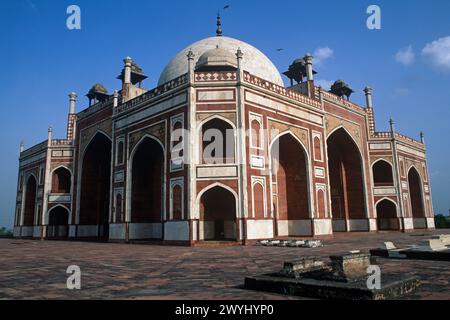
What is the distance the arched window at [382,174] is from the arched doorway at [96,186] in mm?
20281

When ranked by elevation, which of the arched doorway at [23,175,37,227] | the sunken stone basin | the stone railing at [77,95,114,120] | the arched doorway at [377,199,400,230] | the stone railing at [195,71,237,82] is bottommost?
the sunken stone basin

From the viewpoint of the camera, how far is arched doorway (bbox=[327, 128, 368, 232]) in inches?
1000

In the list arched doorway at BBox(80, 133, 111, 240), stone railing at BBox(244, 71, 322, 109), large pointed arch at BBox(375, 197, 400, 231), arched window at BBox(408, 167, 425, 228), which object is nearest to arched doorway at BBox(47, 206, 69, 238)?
arched doorway at BBox(80, 133, 111, 240)

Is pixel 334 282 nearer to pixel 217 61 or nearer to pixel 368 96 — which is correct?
pixel 217 61

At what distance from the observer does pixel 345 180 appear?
2617 centimetres

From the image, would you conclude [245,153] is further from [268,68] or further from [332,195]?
[332,195]

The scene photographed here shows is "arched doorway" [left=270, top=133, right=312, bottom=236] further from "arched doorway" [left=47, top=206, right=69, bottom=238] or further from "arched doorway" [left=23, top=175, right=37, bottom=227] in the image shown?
"arched doorway" [left=23, top=175, right=37, bottom=227]

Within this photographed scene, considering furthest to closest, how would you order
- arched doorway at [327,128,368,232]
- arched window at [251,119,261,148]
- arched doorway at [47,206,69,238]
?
arched doorway at [47,206,69,238] → arched doorway at [327,128,368,232] → arched window at [251,119,261,148]

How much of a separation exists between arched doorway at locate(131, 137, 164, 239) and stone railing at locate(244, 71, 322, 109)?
6.18 metres

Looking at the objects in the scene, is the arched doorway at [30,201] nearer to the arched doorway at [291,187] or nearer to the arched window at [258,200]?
the arched doorway at [291,187]

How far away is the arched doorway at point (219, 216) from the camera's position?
55.2 feet

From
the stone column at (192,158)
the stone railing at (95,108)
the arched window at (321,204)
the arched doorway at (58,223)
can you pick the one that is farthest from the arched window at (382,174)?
the arched doorway at (58,223)

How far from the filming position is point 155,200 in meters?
20.3
